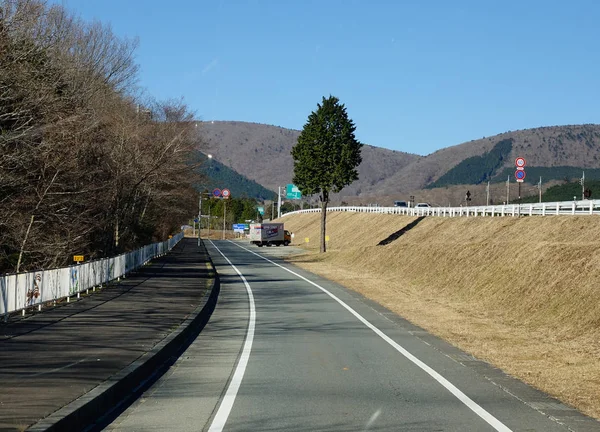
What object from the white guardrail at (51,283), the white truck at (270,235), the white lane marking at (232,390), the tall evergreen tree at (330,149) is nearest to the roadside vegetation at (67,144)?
the white guardrail at (51,283)

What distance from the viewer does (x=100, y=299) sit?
76.8 feet

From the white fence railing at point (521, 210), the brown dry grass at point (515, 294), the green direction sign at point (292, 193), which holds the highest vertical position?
the green direction sign at point (292, 193)

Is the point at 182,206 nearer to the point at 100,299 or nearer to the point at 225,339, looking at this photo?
the point at 100,299

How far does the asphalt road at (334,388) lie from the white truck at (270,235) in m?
82.5

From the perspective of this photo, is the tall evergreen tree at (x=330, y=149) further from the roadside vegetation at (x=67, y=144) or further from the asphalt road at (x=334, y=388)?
the asphalt road at (x=334, y=388)

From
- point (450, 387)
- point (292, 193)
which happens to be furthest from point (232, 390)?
point (292, 193)

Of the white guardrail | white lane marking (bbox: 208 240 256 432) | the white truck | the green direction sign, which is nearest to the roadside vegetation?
the white guardrail

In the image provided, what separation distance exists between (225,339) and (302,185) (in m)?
56.4

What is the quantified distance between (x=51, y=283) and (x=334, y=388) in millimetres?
12406

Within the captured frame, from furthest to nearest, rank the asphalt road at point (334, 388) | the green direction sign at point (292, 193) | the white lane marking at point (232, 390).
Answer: the green direction sign at point (292, 193) < the asphalt road at point (334, 388) < the white lane marking at point (232, 390)

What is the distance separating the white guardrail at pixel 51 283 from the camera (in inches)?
675

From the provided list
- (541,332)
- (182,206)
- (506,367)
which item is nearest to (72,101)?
(541,332)

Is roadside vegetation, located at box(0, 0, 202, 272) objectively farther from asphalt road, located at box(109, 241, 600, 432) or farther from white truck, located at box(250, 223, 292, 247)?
white truck, located at box(250, 223, 292, 247)

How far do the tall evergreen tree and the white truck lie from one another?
30817 mm
